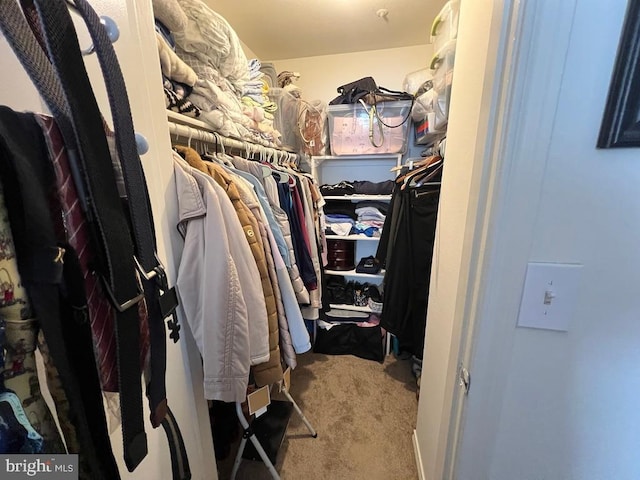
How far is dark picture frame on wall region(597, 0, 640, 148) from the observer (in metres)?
0.38

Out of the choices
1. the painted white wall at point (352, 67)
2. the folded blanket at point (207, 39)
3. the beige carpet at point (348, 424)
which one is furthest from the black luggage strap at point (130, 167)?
the painted white wall at point (352, 67)

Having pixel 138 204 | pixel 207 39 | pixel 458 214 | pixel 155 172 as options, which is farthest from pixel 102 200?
pixel 207 39

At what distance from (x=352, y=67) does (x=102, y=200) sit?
2.41 meters

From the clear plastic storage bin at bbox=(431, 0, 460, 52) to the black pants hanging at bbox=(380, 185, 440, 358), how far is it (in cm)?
67

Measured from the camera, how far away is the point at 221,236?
0.81 metres

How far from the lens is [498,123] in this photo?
0.46 meters

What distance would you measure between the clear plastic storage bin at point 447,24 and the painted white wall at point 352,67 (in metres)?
0.84

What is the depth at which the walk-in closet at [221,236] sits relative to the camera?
0.28m

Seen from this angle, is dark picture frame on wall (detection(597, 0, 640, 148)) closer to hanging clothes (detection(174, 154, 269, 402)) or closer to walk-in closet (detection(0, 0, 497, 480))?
walk-in closet (detection(0, 0, 497, 480))

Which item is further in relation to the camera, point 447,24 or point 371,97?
point 371,97

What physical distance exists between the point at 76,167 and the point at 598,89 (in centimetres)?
73

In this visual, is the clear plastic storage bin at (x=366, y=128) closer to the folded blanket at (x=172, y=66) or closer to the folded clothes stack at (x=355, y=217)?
the folded clothes stack at (x=355, y=217)

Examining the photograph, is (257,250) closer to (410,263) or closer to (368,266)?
(410,263)

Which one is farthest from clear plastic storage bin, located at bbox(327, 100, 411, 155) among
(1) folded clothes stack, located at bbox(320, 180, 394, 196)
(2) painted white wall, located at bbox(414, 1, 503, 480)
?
(2) painted white wall, located at bbox(414, 1, 503, 480)
